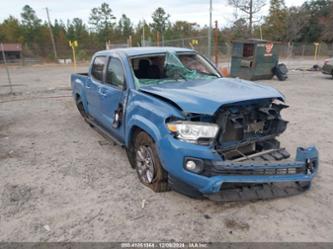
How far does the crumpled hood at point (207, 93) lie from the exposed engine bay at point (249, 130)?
0.12m

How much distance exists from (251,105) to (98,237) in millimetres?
2214

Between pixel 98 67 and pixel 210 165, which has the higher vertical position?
pixel 98 67

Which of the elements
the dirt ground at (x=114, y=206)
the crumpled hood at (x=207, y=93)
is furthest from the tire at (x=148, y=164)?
the crumpled hood at (x=207, y=93)

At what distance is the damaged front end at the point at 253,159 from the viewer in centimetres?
310

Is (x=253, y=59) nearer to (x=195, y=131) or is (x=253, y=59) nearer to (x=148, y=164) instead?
(x=148, y=164)

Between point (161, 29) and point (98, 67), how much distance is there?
59615mm

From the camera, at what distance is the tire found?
356 cm

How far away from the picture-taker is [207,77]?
4.57 m

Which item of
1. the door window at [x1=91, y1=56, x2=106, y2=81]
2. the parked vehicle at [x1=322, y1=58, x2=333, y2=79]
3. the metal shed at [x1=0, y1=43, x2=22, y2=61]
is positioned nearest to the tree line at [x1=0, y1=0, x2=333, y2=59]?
the metal shed at [x1=0, y1=43, x2=22, y2=61]

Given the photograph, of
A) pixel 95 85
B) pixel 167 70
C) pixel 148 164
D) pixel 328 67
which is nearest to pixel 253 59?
pixel 328 67

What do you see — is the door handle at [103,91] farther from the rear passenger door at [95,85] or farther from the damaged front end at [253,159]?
the damaged front end at [253,159]

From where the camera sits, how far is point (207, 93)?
11.3 feet

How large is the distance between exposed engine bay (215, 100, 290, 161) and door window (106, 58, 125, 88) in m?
1.70

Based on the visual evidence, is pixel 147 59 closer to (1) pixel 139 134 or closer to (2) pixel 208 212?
(1) pixel 139 134
